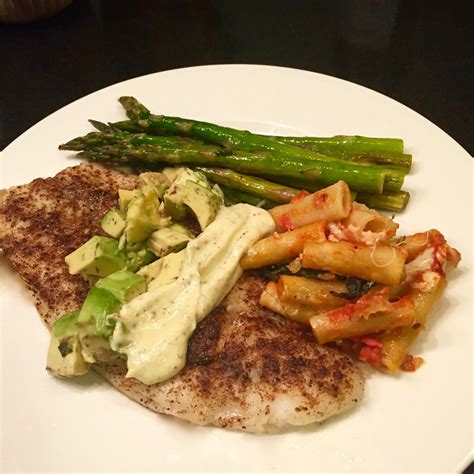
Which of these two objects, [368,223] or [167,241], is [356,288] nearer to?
[368,223]

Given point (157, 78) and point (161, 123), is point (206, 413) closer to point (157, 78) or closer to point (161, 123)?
point (161, 123)

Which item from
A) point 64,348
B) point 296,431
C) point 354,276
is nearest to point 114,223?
point 64,348

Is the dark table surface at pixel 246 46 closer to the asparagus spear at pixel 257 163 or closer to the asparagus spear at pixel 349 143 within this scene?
the asparagus spear at pixel 349 143

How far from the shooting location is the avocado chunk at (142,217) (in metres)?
2.90

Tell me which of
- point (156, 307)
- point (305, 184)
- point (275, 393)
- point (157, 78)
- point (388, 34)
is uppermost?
point (388, 34)

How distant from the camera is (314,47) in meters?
5.10

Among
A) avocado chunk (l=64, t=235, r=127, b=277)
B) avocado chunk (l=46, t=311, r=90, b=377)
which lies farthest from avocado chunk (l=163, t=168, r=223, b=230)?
avocado chunk (l=46, t=311, r=90, b=377)

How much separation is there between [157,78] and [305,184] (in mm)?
1465

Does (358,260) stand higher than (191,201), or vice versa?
(191,201)

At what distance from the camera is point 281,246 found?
2855 mm

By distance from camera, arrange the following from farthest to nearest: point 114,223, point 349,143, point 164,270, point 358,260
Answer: point 349,143 → point 114,223 → point 164,270 → point 358,260

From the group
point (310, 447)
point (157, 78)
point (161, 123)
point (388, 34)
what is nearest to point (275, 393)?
point (310, 447)

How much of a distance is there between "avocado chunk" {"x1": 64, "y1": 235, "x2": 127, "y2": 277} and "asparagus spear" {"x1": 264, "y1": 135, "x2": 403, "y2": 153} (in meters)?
1.34

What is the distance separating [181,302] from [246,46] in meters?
3.17
